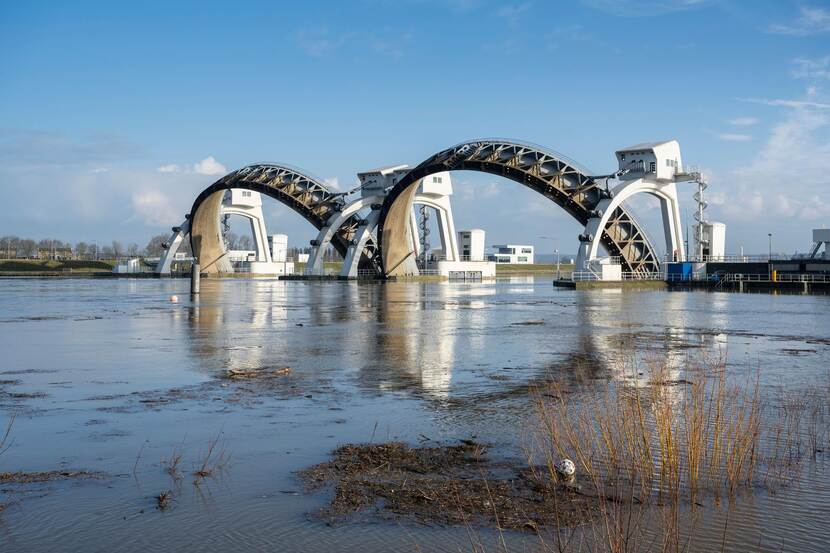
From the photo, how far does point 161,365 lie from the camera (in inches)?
693

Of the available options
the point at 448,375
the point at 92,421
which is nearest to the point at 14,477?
the point at 92,421

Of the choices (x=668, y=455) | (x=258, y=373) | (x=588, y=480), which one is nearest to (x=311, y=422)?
(x=588, y=480)

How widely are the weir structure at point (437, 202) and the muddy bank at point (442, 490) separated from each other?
192 ft

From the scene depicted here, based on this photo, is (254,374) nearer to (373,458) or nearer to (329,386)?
(329,386)

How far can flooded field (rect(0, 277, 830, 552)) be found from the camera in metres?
6.91

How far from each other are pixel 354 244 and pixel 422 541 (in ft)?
270

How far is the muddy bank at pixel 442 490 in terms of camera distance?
285 inches

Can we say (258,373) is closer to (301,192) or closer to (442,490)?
(442,490)

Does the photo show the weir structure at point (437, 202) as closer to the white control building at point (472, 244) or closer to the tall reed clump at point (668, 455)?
the white control building at point (472, 244)

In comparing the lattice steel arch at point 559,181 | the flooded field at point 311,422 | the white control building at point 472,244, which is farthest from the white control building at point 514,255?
the flooded field at point 311,422

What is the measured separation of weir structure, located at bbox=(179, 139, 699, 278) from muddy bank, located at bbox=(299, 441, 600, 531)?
58454mm

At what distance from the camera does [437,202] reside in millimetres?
91062

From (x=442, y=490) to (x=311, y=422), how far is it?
12.5ft

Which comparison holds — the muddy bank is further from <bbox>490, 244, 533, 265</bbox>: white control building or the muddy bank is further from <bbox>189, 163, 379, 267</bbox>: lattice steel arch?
<bbox>490, 244, 533, 265</bbox>: white control building
